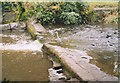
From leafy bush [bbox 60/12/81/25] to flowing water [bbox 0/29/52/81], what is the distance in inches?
125

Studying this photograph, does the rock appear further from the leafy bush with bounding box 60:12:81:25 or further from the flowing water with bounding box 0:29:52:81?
the leafy bush with bounding box 60:12:81:25

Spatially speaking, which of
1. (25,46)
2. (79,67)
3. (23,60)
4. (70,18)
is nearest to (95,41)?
(25,46)

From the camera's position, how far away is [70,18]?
14.6 metres

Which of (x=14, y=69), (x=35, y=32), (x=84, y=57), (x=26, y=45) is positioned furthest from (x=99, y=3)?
(x=14, y=69)

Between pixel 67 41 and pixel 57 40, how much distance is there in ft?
1.34

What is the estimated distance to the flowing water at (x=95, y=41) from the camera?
26.4 feet

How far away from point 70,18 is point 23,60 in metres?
6.55

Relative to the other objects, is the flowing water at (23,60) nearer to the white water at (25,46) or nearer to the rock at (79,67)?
the white water at (25,46)

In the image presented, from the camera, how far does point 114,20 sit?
14938 mm

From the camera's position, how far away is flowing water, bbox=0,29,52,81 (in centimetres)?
708

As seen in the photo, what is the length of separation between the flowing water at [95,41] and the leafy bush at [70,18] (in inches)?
16.5

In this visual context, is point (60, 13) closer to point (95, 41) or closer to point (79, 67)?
point (95, 41)

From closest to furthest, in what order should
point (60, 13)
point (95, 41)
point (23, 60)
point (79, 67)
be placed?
1. point (79, 67)
2. point (23, 60)
3. point (95, 41)
4. point (60, 13)

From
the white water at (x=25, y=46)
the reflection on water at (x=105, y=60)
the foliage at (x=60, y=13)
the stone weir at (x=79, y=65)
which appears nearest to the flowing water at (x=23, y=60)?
the white water at (x=25, y=46)
